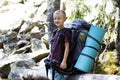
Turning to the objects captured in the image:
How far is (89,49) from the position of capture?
5.76m

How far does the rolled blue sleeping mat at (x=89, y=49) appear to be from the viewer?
5.75m

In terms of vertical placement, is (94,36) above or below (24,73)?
above

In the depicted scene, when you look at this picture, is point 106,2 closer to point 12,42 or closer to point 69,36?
point 69,36

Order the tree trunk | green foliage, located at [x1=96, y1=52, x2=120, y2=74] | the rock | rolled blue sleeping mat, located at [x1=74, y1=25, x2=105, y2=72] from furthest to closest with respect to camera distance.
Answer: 1. the tree trunk
2. green foliage, located at [x1=96, y1=52, x2=120, y2=74]
3. the rock
4. rolled blue sleeping mat, located at [x1=74, y1=25, x2=105, y2=72]

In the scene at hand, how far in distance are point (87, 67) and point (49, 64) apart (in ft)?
2.18

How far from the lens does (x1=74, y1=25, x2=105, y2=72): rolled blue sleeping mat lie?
18.9 feet

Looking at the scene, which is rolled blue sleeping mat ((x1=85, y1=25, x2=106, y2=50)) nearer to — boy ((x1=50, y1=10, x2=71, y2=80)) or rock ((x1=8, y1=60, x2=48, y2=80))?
boy ((x1=50, y1=10, x2=71, y2=80))

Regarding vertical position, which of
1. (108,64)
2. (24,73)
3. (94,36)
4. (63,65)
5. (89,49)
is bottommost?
(108,64)

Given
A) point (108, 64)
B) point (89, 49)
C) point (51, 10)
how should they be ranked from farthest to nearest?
point (51, 10) → point (108, 64) → point (89, 49)

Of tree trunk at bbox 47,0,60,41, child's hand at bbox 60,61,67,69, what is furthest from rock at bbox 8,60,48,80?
tree trunk at bbox 47,0,60,41

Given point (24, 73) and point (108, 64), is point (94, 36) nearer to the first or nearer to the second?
point (24, 73)

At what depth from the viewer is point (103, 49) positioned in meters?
9.61

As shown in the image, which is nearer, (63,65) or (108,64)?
(63,65)

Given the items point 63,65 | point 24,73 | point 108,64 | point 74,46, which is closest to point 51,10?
point 108,64
